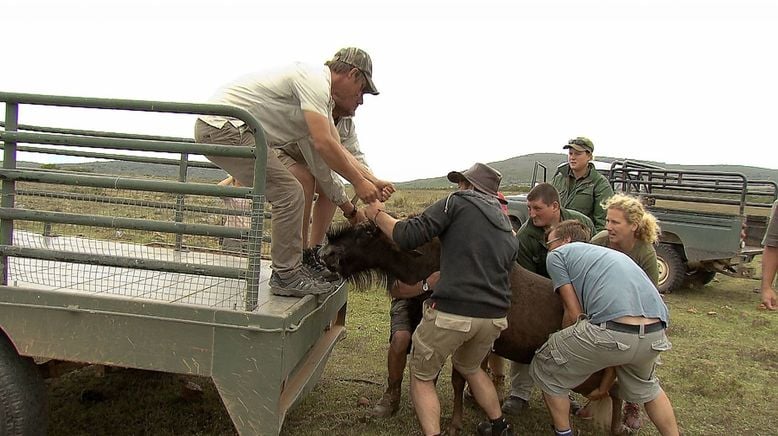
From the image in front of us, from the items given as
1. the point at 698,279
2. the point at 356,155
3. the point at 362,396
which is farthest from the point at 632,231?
the point at 698,279

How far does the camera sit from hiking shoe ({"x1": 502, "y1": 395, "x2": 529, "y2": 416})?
4426 mm

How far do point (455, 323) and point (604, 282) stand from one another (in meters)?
0.93

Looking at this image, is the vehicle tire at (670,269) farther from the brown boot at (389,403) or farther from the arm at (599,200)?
the brown boot at (389,403)

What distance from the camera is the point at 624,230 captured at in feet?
13.2

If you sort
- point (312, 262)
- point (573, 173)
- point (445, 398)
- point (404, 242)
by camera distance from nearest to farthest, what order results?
1. point (404, 242)
2. point (312, 262)
3. point (445, 398)
4. point (573, 173)

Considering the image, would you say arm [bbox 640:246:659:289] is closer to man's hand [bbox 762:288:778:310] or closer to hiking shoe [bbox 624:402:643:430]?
man's hand [bbox 762:288:778:310]

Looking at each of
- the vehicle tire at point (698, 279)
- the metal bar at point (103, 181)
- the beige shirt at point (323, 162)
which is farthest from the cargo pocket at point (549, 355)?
the vehicle tire at point (698, 279)

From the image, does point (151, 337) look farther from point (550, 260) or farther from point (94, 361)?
point (550, 260)

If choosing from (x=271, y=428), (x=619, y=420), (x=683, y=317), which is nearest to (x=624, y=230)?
(x=619, y=420)

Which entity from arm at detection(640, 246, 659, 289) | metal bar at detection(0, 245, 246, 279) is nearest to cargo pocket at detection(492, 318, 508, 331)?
arm at detection(640, 246, 659, 289)

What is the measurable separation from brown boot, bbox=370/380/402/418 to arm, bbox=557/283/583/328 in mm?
1299

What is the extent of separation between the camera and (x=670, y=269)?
10.2 m

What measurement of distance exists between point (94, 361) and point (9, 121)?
1.17 metres

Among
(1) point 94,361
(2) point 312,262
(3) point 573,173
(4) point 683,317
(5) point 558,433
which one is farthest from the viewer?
(4) point 683,317
